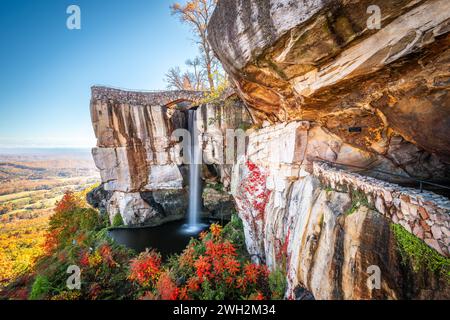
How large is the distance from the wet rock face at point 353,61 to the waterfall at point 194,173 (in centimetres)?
956

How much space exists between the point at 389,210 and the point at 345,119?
3681mm

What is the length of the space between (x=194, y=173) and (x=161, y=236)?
19.6 feet

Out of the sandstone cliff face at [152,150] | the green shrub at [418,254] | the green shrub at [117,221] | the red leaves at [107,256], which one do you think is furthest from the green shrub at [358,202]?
the green shrub at [117,221]

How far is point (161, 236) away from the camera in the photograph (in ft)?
45.6

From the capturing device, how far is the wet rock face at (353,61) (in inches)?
126

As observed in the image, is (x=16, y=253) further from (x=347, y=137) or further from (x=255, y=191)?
(x=347, y=137)

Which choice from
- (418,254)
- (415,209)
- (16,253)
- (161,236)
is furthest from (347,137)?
(16,253)

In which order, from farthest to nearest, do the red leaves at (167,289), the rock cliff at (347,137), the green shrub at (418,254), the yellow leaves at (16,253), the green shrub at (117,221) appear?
1. the yellow leaves at (16,253)
2. the green shrub at (117,221)
3. the red leaves at (167,289)
4. the rock cliff at (347,137)
5. the green shrub at (418,254)

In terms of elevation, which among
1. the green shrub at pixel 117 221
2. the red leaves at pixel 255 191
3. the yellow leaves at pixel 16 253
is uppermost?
the red leaves at pixel 255 191

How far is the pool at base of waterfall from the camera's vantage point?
40.1 feet

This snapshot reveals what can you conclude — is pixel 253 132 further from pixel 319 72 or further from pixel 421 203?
pixel 421 203

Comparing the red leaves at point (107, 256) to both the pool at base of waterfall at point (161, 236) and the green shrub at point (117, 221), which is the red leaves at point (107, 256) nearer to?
the pool at base of waterfall at point (161, 236)

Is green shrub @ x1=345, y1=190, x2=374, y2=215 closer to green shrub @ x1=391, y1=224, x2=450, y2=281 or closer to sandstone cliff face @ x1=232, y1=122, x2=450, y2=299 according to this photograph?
sandstone cliff face @ x1=232, y1=122, x2=450, y2=299

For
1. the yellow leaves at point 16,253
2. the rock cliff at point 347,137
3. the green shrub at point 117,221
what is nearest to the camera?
the rock cliff at point 347,137
